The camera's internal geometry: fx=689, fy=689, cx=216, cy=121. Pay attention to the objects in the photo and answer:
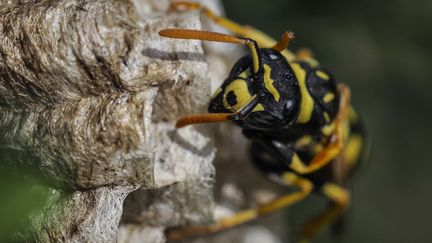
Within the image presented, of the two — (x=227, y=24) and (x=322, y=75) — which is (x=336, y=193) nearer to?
(x=322, y=75)

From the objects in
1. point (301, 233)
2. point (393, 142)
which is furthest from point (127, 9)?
point (393, 142)

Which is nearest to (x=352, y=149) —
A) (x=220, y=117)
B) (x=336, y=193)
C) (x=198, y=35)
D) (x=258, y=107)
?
(x=336, y=193)

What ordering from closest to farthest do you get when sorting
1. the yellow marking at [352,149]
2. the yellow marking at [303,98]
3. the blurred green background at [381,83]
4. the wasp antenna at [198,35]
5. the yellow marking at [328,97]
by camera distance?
the wasp antenna at [198,35]
the yellow marking at [303,98]
the yellow marking at [328,97]
the yellow marking at [352,149]
the blurred green background at [381,83]

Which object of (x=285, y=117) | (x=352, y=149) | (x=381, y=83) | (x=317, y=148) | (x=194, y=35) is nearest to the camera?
(x=194, y=35)

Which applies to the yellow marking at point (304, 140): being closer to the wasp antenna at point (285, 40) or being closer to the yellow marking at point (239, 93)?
the wasp antenna at point (285, 40)

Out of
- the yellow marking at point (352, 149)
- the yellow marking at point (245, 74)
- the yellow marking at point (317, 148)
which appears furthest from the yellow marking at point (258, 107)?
the yellow marking at point (352, 149)

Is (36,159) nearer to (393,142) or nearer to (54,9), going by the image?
(54,9)
